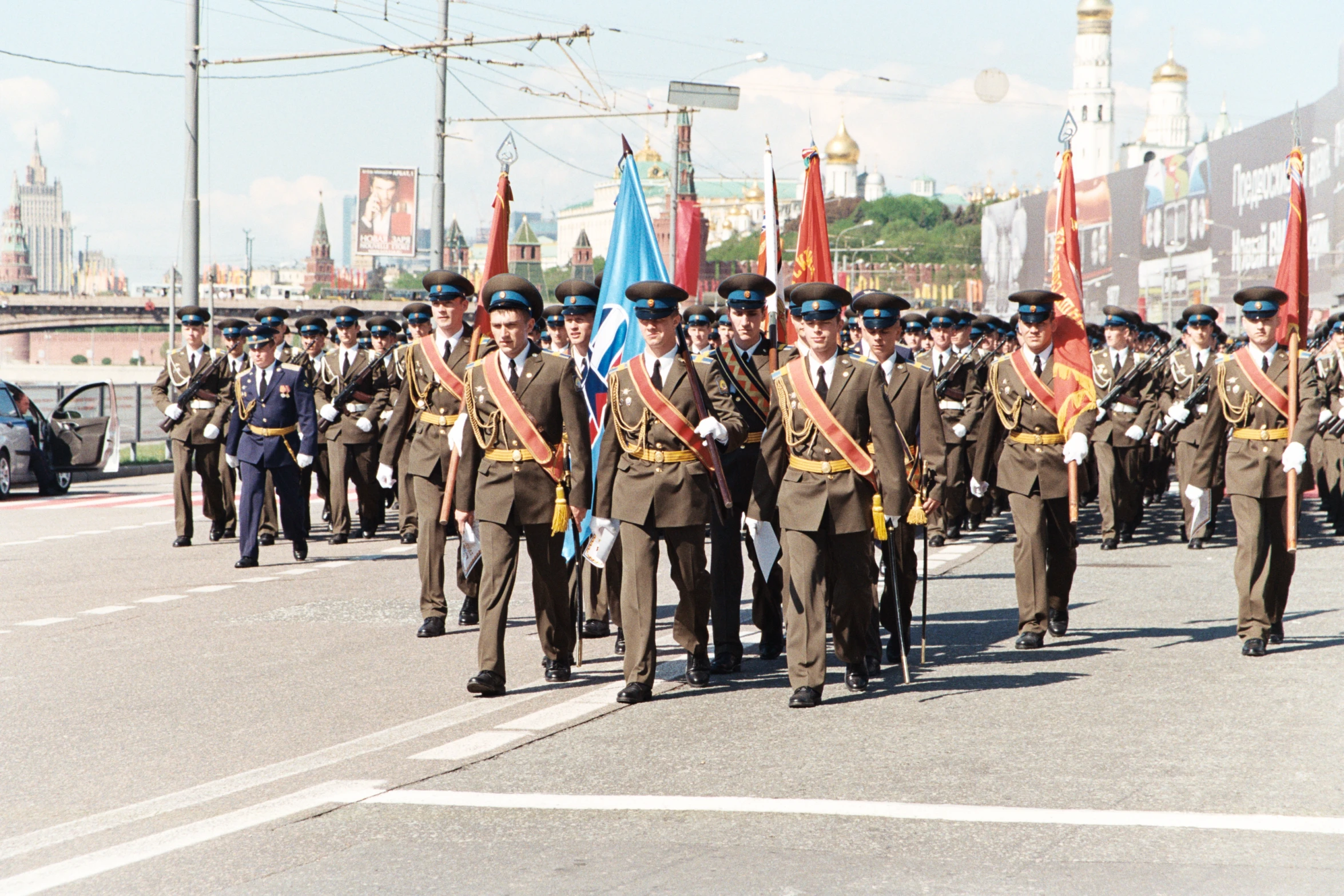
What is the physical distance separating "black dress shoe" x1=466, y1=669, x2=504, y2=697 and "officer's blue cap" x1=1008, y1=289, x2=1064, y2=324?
4.06 meters

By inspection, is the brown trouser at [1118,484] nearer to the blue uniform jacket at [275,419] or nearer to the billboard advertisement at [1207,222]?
the blue uniform jacket at [275,419]

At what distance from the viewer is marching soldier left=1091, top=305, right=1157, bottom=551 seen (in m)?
16.4

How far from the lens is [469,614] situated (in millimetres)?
11070

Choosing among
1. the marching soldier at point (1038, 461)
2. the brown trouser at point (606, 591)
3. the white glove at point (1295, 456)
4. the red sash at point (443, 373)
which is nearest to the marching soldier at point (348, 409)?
the red sash at point (443, 373)

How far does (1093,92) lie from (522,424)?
6781 inches

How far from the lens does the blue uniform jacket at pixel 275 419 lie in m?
14.2

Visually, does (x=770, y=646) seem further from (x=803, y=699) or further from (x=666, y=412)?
(x=666, y=412)

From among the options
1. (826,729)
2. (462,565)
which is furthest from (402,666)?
(826,729)

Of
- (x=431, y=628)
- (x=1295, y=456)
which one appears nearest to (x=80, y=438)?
(x=431, y=628)

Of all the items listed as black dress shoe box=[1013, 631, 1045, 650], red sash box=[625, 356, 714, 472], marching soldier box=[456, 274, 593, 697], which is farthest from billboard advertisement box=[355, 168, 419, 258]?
red sash box=[625, 356, 714, 472]

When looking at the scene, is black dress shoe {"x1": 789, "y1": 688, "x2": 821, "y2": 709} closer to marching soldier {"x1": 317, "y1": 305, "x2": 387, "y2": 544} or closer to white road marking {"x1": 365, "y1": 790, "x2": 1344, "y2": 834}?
white road marking {"x1": 365, "y1": 790, "x2": 1344, "y2": 834}

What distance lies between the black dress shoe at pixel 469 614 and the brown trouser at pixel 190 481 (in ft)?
17.1

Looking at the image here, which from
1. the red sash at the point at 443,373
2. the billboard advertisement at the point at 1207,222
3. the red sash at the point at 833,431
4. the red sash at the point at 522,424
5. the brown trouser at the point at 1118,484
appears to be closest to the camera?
the red sash at the point at 833,431

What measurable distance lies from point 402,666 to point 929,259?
134 metres
